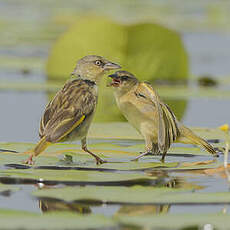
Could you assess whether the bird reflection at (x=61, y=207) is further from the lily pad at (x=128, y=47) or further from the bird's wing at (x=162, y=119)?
the lily pad at (x=128, y=47)

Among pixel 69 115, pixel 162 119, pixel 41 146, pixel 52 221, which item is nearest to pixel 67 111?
pixel 69 115

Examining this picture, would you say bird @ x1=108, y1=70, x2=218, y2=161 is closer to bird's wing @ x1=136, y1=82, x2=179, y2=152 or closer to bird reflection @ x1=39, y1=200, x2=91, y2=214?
bird's wing @ x1=136, y1=82, x2=179, y2=152

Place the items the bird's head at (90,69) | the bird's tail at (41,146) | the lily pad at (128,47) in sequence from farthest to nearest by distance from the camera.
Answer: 1. the lily pad at (128,47)
2. the bird's head at (90,69)
3. the bird's tail at (41,146)

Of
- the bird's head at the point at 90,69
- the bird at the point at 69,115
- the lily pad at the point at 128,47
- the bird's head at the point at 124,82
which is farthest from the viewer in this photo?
the lily pad at the point at 128,47

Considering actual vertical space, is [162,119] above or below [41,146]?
above

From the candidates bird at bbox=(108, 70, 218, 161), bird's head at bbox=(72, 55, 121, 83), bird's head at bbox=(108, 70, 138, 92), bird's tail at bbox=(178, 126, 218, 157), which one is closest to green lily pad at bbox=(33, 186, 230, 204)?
bird at bbox=(108, 70, 218, 161)

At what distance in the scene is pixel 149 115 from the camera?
6.51 m

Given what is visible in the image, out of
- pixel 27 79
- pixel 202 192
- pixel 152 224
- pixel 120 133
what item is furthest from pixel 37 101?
pixel 152 224

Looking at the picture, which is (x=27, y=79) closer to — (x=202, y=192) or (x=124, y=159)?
(x=124, y=159)

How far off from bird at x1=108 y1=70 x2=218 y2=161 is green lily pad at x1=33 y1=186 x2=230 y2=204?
4.45 feet

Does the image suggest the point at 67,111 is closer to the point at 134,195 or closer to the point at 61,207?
the point at 134,195

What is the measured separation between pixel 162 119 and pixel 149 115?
220mm

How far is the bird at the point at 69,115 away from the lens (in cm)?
572

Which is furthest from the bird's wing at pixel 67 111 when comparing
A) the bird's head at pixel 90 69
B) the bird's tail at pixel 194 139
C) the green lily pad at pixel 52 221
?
the green lily pad at pixel 52 221
